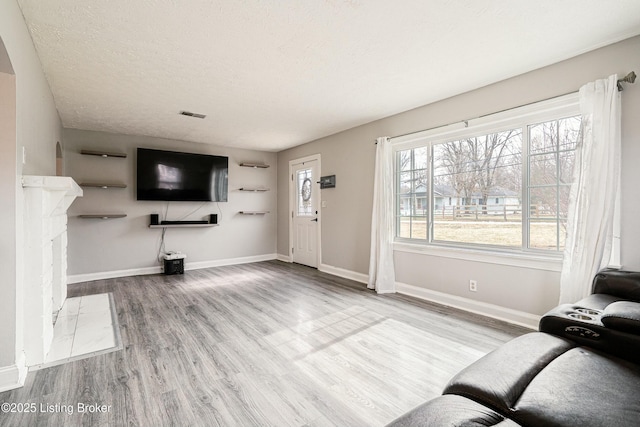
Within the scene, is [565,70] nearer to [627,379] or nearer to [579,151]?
[579,151]

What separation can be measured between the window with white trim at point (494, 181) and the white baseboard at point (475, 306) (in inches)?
23.8

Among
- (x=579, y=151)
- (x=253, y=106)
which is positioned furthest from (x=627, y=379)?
(x=253, y=106)

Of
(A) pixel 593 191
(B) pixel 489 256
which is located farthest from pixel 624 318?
(B) pixel 489 256

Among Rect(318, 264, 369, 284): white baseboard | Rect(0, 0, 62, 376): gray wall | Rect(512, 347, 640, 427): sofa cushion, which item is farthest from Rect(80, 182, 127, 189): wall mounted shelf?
Rect(512, 347, 640, 427): sofa cushion

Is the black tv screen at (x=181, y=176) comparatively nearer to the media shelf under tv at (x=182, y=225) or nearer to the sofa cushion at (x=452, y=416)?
the media shelf under tv at (x=182, y=225)

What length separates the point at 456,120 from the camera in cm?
340

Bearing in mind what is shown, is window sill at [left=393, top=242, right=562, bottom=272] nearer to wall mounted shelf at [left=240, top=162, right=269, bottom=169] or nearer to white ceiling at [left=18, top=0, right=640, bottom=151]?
white ceiling at [left=18, top=0, right=640, bottom=151]

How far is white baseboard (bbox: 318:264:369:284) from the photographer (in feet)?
15.1

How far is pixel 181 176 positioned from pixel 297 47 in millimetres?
3887

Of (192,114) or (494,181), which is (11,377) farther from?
(494,181)

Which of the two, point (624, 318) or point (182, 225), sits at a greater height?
point (182, 225)

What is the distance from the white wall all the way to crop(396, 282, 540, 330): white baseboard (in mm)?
3628

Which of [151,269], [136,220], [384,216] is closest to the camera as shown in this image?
[384,216]

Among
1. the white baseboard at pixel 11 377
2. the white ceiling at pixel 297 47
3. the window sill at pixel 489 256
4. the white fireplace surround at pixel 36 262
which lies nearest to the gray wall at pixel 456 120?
the window sill at pixel 489 256
